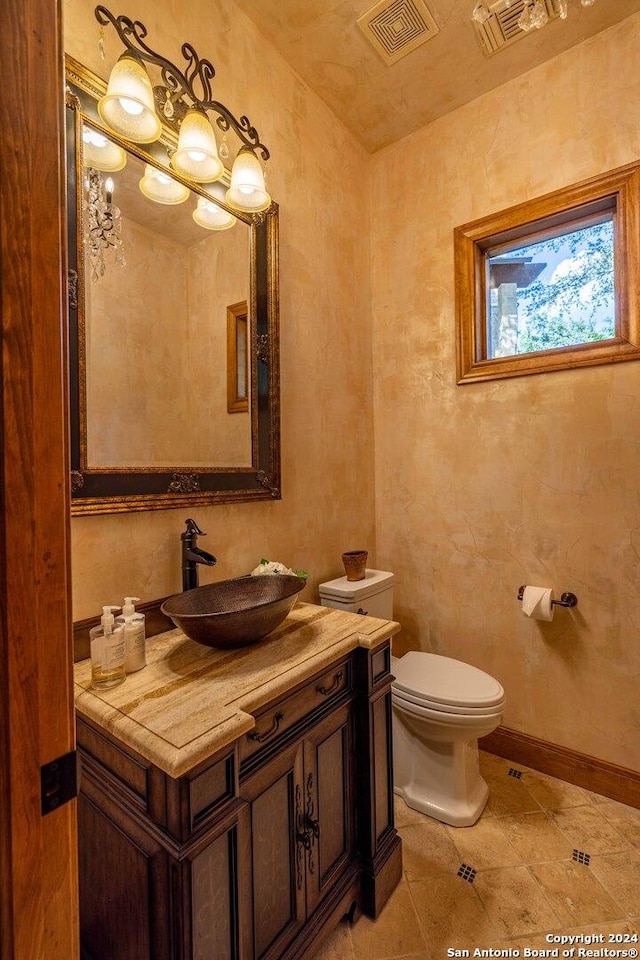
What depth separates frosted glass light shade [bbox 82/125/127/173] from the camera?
3.90 feet

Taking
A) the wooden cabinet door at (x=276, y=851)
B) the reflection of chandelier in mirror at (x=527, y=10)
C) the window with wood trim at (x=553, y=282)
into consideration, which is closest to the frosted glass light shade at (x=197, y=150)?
the reflection of chandelier in mirror at (x=527, y=10)

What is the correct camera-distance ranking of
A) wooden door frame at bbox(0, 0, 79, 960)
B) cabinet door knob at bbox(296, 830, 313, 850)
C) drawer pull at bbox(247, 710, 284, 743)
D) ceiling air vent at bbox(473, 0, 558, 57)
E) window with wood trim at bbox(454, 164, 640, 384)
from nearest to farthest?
wooden door frame at bbox(0, 0, 79, 960) < drawer pull at bbox(247, 710, 284, 743) < cabinet door knob at bbox(296, 830, 313, 850) < ceiling air vent at bbox(473, 0, 558, 57) < window with wood trim at bbox(454, 164, 640, 384)

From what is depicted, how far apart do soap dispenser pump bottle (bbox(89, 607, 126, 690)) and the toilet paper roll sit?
160 centimetres

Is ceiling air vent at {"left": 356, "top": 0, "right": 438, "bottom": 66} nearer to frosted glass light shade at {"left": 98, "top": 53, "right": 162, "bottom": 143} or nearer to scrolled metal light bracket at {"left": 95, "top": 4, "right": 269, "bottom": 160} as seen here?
scrolled metal light bracket at {"left": 95, "top": 4, "right": 269, "bottom": 160}

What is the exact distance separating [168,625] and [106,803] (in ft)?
1.61

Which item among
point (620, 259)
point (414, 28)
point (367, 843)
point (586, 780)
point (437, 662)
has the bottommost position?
point (586, 780)

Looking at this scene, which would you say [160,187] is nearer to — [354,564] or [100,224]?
[100,224]

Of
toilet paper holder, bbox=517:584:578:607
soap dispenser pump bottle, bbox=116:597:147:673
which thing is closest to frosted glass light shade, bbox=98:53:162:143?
soap dispenser pump bottle, bbox=116:597:147:673

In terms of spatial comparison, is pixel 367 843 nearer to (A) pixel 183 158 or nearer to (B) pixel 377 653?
(B) pixel 377 653

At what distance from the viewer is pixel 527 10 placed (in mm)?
1256

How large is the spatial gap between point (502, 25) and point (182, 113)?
138cm

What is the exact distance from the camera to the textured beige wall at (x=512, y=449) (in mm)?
1740

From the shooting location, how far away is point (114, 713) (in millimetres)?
857

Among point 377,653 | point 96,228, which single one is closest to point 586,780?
point 377,653
